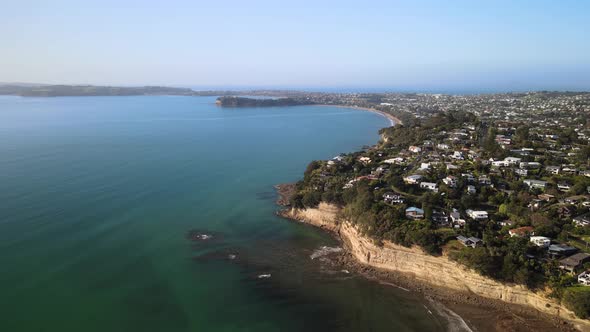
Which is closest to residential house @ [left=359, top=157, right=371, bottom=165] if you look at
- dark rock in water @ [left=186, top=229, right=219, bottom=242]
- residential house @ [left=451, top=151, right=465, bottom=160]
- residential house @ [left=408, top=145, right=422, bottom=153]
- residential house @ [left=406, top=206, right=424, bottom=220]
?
residential house @ [left=408, top=145, right=422, bottom=153]

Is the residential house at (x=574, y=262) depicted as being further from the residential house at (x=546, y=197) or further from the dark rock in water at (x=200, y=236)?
the dark rock in water at (x=200, y=236)

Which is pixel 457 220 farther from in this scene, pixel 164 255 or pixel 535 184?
pixel 164 255

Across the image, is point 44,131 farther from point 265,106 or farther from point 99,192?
point 265,106

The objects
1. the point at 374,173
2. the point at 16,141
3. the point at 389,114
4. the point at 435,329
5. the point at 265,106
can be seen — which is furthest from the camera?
the point at 265,106

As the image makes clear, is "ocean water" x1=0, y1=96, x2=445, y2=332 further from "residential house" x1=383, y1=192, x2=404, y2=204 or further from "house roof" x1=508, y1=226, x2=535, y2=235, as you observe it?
"house roof" x1=508, y1=226, x2=535, y2=235

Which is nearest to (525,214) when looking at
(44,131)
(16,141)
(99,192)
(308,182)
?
(308,182)

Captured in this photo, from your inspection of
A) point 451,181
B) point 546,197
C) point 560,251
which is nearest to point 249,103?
point 451,181
